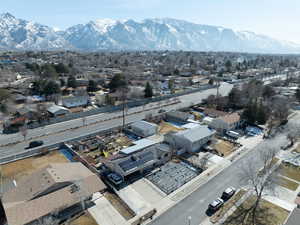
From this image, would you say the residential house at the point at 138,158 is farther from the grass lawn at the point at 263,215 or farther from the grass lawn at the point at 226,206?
the grass lawn at the point at 263,215

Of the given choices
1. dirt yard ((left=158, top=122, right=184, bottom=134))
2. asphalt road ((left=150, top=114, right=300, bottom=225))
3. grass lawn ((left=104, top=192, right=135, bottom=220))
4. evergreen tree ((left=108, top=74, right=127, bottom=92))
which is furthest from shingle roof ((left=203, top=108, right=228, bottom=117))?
grass lawn ((left=104, top=192, right=135, bottom=220))

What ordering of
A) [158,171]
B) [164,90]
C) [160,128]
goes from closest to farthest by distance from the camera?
[158,171] < [160,128] < [164,90]

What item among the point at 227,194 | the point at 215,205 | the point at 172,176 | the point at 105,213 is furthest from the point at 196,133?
the point at 105,213

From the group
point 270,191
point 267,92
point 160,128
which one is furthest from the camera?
point 267,92

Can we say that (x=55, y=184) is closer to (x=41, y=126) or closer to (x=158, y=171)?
(x=158, y=171)

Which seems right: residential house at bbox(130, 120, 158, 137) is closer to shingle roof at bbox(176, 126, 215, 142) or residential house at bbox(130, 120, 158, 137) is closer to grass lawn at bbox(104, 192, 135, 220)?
shingle roof at bbox(176, 126, 215, 142)

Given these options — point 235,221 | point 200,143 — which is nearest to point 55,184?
point 235,221
